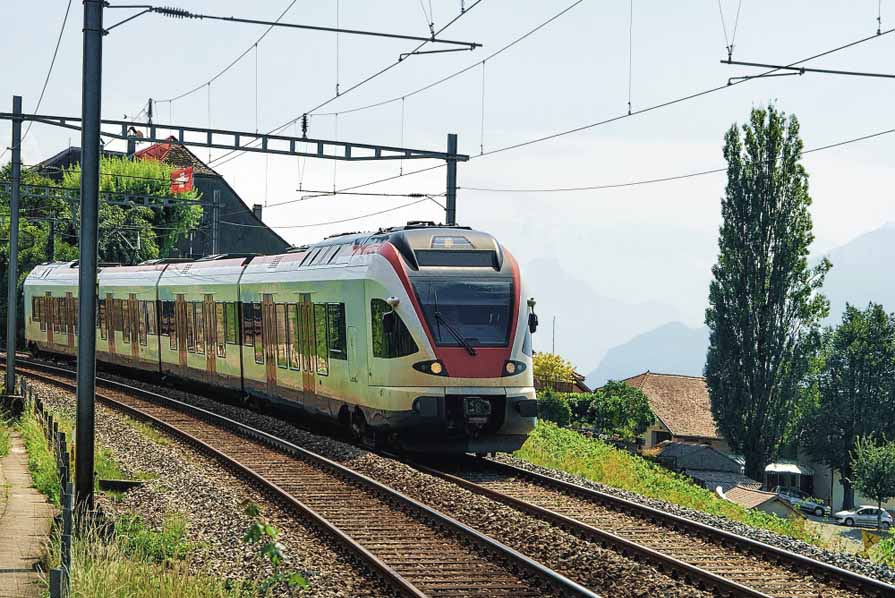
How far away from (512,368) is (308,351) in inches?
203

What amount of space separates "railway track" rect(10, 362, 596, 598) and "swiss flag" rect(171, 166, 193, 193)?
5285 centimetres

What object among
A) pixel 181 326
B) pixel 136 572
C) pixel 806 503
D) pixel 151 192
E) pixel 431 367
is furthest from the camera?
pixel 806 503

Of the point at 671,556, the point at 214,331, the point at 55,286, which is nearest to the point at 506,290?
the point at 671,556

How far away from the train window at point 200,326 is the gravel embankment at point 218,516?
27.2 ft

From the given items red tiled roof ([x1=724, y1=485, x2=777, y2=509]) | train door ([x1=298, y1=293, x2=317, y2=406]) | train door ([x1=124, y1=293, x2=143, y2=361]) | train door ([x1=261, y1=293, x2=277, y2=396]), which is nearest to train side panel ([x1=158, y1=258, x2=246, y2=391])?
train door ([x1=261, y1=293, x2=277, y2=396])

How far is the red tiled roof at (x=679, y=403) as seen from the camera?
90375 mm

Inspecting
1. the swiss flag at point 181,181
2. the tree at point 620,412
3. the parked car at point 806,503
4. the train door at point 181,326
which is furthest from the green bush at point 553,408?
the train door at point 181,326

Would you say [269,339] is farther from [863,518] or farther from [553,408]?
[863,518]

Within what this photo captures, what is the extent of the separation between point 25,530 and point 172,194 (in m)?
60.1

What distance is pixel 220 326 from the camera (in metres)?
28.4

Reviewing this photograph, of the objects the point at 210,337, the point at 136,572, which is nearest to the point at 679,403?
the point at 210,337

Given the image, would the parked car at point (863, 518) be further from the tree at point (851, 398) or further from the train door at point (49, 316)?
the train door at point (49, 316)

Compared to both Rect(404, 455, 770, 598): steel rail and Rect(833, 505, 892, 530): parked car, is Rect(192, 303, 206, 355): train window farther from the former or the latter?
Rect(833, 505, 892, 530): parked car

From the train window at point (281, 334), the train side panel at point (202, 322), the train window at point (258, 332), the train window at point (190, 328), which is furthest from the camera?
the train window at point (190, 328)
